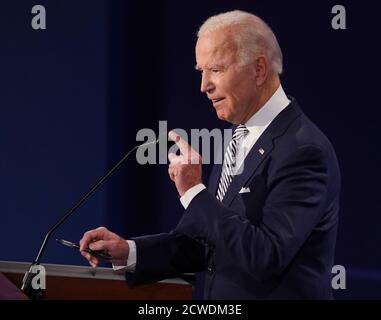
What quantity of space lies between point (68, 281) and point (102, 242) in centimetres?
17

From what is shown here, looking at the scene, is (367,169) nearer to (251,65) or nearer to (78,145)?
(78,145)

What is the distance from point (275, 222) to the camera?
5.29ft

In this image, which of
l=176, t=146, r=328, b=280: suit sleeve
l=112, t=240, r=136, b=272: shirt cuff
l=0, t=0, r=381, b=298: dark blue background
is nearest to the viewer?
l=176, t=146, r=328, b=280: suit sleeve

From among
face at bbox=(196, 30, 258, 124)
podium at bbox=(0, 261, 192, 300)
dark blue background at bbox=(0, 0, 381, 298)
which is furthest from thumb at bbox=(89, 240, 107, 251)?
dark blue background at bbox=(0, 0, 381, 298)

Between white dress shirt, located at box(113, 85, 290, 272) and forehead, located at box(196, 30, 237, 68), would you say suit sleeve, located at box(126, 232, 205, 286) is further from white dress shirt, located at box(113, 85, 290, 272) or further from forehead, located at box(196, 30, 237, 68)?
forehead, located at box(196, 30, 237, 68)

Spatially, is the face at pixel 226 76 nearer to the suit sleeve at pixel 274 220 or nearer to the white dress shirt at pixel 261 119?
the white dress shirt at pixel 261 119

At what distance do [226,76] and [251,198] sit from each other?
32 centimetres

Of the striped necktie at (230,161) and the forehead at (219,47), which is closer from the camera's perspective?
the forehead at (219,47)

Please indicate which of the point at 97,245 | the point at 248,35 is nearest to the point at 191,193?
the point at 97,245

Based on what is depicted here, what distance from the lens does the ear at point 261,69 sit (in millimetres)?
1812

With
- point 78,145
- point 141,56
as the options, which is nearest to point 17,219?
point 78,145

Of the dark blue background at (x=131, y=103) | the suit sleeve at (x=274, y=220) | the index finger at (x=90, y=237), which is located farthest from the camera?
the dark blue background at (x=131, y=103)

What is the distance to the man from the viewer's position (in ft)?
5.31

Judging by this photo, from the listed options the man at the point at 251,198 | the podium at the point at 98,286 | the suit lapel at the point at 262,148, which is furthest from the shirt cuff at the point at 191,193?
the podium at the point at 98,286
